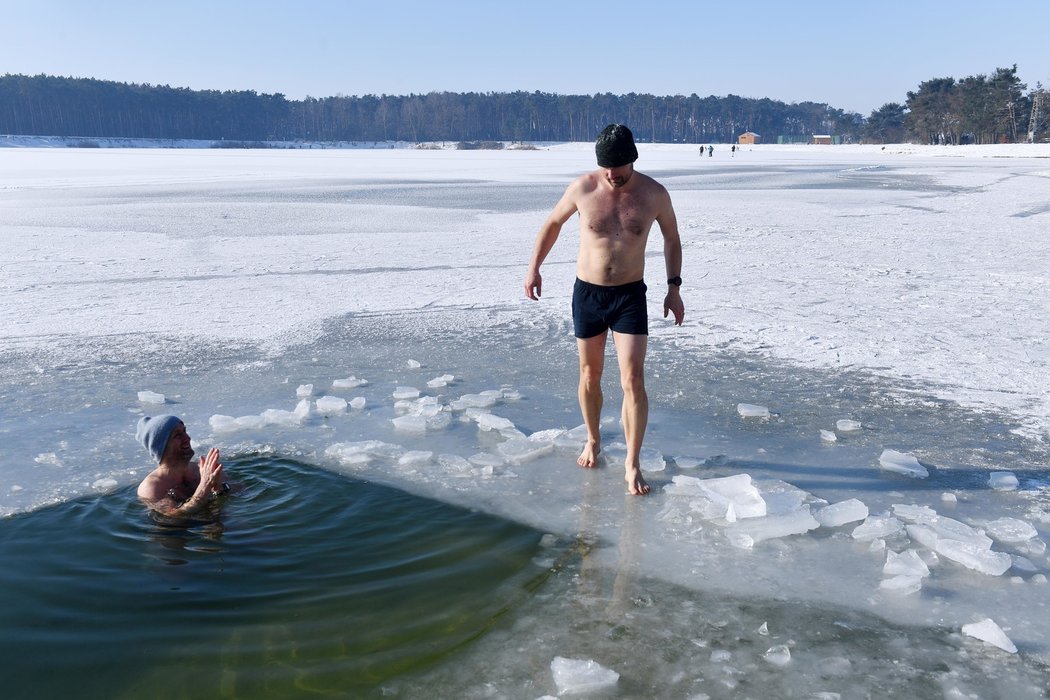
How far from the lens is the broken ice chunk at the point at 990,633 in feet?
9.32

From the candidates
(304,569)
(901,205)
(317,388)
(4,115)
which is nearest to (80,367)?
(317,388)

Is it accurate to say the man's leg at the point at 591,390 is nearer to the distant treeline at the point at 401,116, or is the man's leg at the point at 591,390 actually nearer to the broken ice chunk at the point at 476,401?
the broken ice chunk at the point at 476,401

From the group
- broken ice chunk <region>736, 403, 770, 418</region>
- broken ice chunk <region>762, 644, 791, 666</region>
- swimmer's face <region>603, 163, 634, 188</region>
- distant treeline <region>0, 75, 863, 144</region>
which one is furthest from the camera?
distant treeline <region>0, 75, 863, 144</region>

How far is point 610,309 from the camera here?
4.33m

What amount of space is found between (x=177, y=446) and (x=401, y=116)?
173m

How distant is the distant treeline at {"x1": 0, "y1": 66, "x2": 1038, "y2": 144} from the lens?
134625 millimetres

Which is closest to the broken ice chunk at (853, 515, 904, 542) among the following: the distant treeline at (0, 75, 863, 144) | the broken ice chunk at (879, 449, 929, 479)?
the broken ice chunk at (879, 449, 929, 479)

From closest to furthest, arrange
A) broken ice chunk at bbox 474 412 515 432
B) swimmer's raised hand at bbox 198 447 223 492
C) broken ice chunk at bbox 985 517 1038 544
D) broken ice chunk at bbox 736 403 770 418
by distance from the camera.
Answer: broken ice chunk at bbox 985 517 1038 544, swimmer's raised hand at bbox 198 447 223 492, broken ice chunk at bbox 474 412 515 432, broken ice chunk at bbox 736 403 770 418

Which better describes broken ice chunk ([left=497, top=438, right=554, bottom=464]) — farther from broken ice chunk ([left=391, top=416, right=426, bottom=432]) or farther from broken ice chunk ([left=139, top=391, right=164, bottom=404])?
broken ice chunk ([left=139, top=391, right=164, bottom=404])

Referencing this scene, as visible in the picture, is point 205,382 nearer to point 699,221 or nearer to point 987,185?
point 699,221

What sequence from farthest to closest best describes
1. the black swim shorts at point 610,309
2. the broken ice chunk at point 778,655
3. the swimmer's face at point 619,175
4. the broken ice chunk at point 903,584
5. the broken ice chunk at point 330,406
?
the broken ice chunk at point 330,406 → the black swim shorts at point 610,309 → the swimmer's face at point 619,175 → the broken ice chunk at point 903,584 → the broken ice chunk at point 778,655

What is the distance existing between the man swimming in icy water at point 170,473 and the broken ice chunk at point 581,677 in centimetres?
193

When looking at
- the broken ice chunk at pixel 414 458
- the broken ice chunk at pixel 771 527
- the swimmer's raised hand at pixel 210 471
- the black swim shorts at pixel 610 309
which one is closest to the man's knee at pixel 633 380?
the black swim shorts at pixel 610 309

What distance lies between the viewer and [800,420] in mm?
5188
